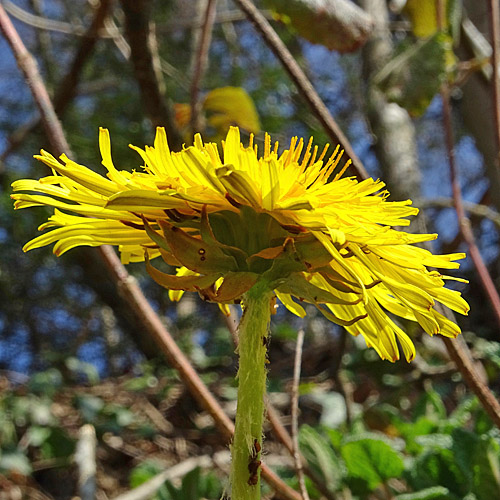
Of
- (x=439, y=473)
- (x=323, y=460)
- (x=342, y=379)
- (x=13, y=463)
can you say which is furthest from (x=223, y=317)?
(x=13, y=463)

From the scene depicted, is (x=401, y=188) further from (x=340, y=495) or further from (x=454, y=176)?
(x=340, y=495)

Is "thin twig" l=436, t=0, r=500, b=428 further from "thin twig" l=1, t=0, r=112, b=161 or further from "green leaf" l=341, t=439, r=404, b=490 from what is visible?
"thin twig" l=1, t=0, r=112, b=161

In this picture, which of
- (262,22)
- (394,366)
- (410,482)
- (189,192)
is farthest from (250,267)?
(394,366)

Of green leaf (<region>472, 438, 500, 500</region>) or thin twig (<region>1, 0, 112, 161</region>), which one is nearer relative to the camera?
green leaf (<region>472, 438, 500, 500</region>)

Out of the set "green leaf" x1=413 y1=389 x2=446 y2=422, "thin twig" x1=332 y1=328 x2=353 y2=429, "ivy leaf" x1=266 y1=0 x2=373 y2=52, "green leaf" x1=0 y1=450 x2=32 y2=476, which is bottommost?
"green leaf" x1=0 y1=450 x2=32 y2=476

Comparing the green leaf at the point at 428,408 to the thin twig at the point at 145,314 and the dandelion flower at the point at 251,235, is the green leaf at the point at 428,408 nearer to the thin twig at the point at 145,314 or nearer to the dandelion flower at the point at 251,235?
the thin twig at the point at 145,314

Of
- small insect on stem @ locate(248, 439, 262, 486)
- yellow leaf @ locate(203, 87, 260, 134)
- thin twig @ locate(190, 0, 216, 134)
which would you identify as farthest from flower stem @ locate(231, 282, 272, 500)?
yellow leaf @ locate(203, 87, 260, 134)

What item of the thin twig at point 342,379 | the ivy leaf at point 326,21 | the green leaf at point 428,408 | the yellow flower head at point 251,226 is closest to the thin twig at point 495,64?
the ivy leaf at point 326,21

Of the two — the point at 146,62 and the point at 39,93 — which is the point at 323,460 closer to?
the point at 39,93
